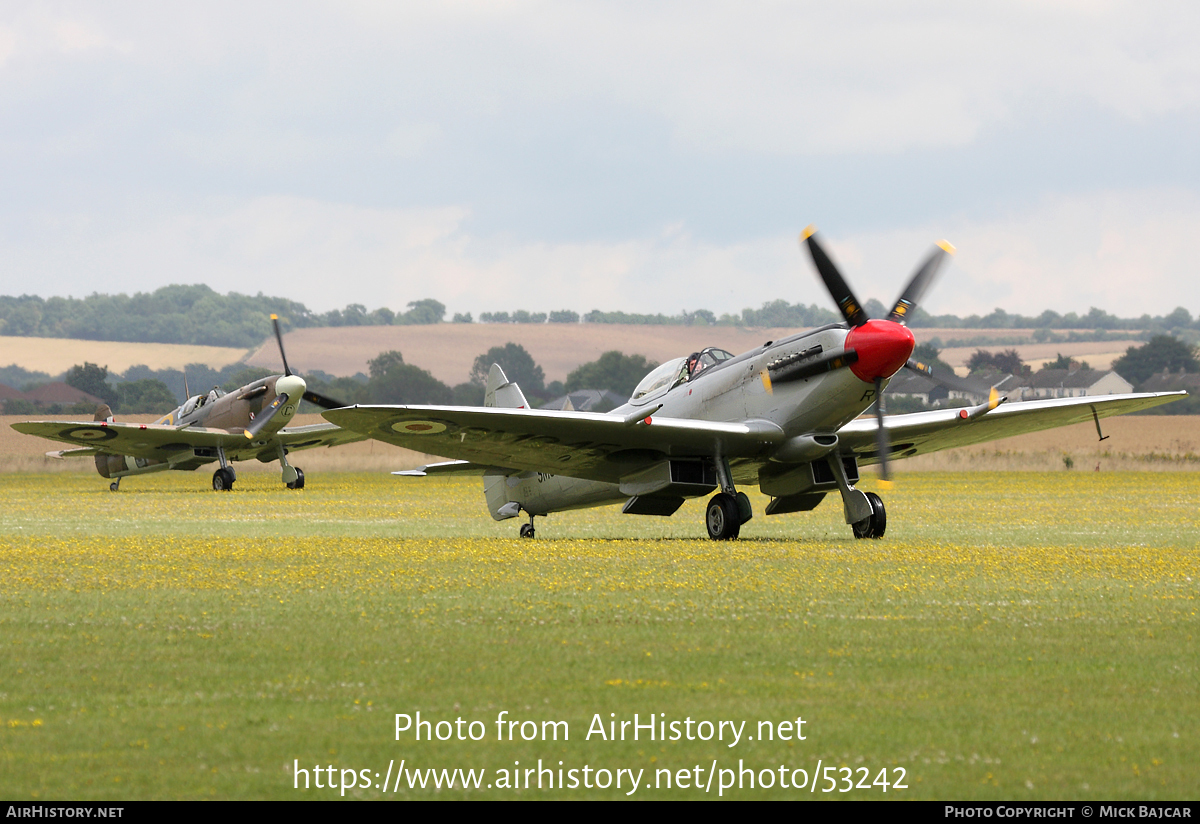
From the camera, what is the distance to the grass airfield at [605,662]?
5273mm

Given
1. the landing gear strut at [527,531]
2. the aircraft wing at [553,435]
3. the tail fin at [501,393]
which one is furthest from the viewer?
the tail fin at [501,393]

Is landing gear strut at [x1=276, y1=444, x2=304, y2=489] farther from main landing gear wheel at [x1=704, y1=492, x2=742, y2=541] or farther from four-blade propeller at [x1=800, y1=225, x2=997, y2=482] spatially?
four-blade propeller at [x1=800, y1=225, x2=997, y2=482]

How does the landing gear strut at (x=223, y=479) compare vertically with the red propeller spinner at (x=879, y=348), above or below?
below

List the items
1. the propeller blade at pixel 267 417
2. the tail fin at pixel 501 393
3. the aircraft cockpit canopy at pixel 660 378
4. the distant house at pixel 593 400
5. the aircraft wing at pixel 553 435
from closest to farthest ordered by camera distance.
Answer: the aircraft wing at pixel 553 435 < the aircraft cockpit canopy at pixel 660 378 < the tail fin at pixel 501 393 < the propeller blade at pixel 267 417 < the distant house at pixel 593 400

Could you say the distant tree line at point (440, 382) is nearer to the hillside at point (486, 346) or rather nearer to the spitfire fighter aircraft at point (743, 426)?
the hillside at point (486, 346)

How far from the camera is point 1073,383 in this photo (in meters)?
113

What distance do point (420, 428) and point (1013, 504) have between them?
1755cm

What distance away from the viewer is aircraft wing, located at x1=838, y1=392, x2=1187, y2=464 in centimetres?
1852

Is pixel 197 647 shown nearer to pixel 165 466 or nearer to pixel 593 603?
pixel 593 603

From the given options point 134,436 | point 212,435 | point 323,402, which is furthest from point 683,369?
point 134,436

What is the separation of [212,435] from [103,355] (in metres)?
91.5

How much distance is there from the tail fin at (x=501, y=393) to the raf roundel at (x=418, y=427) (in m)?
4.58

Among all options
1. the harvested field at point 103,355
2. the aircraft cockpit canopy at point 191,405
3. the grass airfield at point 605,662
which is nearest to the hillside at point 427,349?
the harvested field at point 103,355

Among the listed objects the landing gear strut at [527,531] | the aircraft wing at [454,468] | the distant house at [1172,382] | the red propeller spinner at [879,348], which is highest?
the red propeller spinner at [879,348]
